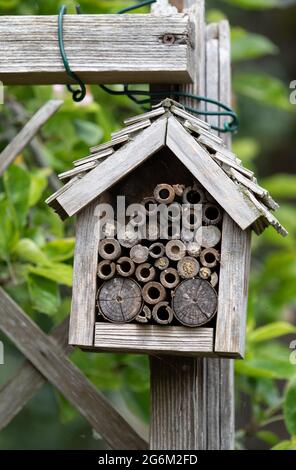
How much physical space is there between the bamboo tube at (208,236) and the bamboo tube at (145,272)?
113 millimetres

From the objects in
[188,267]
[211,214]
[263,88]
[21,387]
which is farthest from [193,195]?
[263,88]

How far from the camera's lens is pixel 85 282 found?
1947mm

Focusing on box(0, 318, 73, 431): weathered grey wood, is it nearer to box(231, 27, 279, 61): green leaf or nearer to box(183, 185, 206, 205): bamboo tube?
box(183, 185, 206, 205): bamboo tube

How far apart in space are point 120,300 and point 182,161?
31 cm

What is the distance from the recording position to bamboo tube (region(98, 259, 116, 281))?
1.93m

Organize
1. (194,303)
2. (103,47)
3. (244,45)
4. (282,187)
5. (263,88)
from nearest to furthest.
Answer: (194,303) → (103,47) → (244,45) → (263,88) → (282,187)

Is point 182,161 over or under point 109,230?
over

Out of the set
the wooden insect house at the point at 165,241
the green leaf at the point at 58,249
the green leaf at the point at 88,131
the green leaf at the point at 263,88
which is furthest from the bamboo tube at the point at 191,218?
the green leaf at the point at 263,88

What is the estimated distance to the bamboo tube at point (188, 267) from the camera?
6.20ft

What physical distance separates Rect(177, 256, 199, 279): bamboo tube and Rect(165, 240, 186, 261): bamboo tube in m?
0.01

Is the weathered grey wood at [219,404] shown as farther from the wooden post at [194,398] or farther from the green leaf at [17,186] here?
the green leaf at [17,186]

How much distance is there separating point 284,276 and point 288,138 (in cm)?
371

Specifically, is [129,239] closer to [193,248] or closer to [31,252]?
[193,248]
